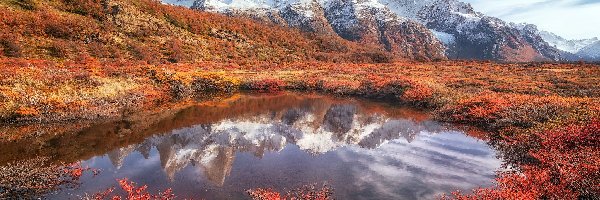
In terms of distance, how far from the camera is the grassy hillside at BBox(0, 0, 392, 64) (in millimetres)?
51884

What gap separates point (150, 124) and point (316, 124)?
10321mm

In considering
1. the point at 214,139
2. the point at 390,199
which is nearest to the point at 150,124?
the point at 214,139

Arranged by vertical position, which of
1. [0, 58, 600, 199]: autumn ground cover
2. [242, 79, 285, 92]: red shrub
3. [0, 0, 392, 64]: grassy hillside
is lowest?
[242, 79, 285, 92]: red shrub

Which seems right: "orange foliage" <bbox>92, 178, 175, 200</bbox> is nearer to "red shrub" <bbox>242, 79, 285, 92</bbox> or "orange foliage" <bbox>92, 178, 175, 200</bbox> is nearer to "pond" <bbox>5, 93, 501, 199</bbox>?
"pond" <bbox>5, 93, 501, 199</bbox>

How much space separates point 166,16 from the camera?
81500 millimetres

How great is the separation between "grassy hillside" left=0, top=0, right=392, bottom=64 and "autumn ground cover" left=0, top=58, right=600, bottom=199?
837 cm

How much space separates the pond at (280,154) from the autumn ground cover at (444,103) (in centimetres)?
175

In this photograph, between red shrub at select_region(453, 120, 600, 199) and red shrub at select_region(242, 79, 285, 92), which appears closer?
red shrub at select_region(453, 120, 600, 199)

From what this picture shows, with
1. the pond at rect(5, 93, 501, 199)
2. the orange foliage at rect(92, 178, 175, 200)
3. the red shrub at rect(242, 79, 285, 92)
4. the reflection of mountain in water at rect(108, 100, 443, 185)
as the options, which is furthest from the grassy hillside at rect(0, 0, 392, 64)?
the orange foliage at rect(92, 178, 175, 200)

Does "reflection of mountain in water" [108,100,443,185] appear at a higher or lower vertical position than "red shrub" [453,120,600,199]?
lower

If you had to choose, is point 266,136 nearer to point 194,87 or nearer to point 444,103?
point 444,103

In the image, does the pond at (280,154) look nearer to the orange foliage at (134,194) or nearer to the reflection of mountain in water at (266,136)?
the reflection of mountain in water at (266,136)

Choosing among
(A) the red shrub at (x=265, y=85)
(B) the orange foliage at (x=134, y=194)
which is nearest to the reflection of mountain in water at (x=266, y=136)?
(B) the orange foliage at (x=134, y=194)

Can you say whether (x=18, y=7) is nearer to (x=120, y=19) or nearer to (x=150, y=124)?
(x=120, y=19)
